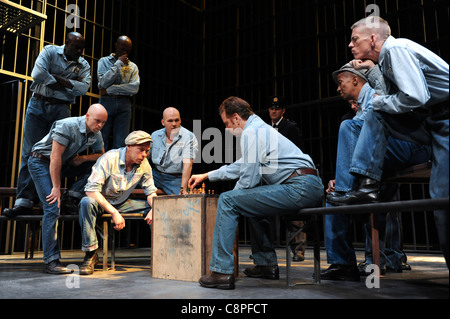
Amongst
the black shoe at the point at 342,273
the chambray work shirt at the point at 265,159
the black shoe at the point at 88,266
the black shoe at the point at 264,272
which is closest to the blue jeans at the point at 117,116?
the black shoe at the point at 88,266

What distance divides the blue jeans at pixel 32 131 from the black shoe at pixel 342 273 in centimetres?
339

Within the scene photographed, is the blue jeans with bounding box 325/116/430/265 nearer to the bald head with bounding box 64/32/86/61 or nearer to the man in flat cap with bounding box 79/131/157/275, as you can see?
the man in flat cap with bounding box 79/131/157/275

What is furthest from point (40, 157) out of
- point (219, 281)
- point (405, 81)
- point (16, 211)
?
point (405, 81)

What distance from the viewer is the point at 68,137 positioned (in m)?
4.18

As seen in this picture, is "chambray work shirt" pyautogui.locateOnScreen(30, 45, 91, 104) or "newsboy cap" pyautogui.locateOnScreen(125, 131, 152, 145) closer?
"newsboy cap" pyautogui.locateOnScreen(125, 131, 152, 145)

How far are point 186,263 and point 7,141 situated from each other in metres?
5.16

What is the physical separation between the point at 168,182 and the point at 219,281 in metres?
2.32

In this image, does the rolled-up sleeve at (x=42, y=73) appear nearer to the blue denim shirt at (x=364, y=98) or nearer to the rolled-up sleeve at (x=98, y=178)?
the rolled-up sleeve at (x=98, y=178)

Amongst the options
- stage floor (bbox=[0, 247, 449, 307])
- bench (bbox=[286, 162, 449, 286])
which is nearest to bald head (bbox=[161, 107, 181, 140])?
stage floor (bbox=[0, 247, 449, 307])

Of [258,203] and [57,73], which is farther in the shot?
[57,73]

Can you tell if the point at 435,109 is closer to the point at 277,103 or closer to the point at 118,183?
the point at 118,183

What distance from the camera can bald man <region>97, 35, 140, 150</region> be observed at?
547 cm

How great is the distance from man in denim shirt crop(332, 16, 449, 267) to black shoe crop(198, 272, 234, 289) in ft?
3.17

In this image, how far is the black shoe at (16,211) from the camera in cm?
448
